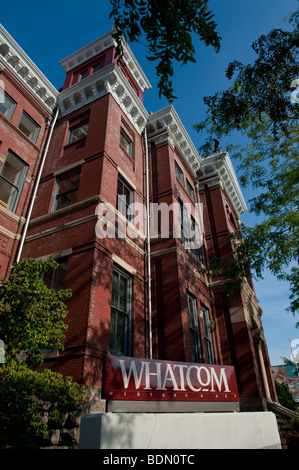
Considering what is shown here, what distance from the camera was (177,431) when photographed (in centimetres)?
423

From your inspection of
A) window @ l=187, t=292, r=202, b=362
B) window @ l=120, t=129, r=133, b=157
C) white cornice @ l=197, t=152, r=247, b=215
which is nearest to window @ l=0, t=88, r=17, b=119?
window @ l=120, t=129, r=133, b=157

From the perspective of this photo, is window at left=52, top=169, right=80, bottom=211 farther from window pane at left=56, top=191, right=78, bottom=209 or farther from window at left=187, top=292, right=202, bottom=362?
window at left=187, top=292, right=202, bottom=362

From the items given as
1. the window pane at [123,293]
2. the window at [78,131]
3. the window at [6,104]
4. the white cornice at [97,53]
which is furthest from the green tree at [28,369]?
the white cornice at [97,53]

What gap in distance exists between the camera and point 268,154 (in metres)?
13.3

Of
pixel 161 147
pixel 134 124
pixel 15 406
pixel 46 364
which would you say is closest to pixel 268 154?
pixel 161 147

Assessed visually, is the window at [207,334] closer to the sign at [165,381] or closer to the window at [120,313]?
the window at [120,313]

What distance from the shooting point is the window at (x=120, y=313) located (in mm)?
9062

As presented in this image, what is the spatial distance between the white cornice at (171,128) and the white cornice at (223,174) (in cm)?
189

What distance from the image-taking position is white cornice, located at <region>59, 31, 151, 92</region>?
17.5 metres

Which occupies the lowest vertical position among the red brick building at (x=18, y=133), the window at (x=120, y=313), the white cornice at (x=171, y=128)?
the window at (x=120, y=313)

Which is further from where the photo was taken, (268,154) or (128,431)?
(268,154)

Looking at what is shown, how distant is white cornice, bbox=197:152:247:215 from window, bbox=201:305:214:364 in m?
9.03
